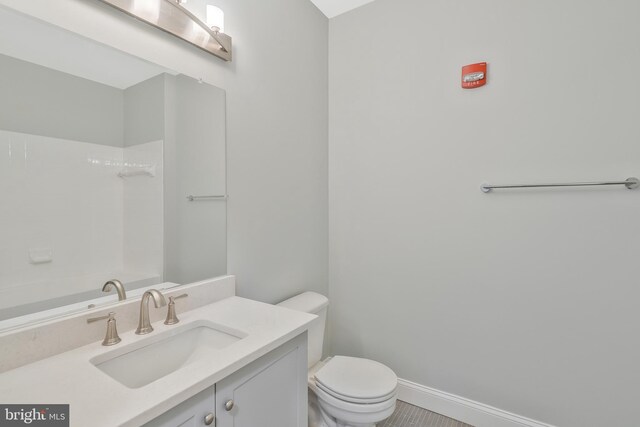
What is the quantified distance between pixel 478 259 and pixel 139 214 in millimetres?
1644

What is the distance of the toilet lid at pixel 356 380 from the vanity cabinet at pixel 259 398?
0.26 meters

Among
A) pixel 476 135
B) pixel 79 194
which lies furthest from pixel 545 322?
pixel 79 194

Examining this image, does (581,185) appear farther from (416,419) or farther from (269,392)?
(269,392)

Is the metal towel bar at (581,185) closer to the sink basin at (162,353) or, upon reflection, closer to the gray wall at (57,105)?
the sink basin at (162,353)

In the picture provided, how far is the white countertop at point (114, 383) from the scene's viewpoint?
1.89 ft

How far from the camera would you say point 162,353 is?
3.17 ft

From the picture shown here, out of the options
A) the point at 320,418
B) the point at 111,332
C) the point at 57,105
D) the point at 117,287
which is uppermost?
the point at 57,105

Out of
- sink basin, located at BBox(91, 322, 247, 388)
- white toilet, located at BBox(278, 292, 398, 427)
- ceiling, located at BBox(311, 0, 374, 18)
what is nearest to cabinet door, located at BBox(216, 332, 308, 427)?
sink basin, located at BBox(91, 322, 247, 388)

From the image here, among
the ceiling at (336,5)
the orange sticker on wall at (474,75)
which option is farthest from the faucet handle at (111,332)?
the ceiling at (336,5)

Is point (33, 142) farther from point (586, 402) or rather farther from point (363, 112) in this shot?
point (586, 402)

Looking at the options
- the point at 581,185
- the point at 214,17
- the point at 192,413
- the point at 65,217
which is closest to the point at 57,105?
the point at 65,217

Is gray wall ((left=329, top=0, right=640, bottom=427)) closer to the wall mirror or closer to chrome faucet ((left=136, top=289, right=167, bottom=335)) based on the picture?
the wall mirror

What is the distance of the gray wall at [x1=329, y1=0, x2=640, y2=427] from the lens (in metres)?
1.33

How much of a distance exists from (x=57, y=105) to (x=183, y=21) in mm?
555
